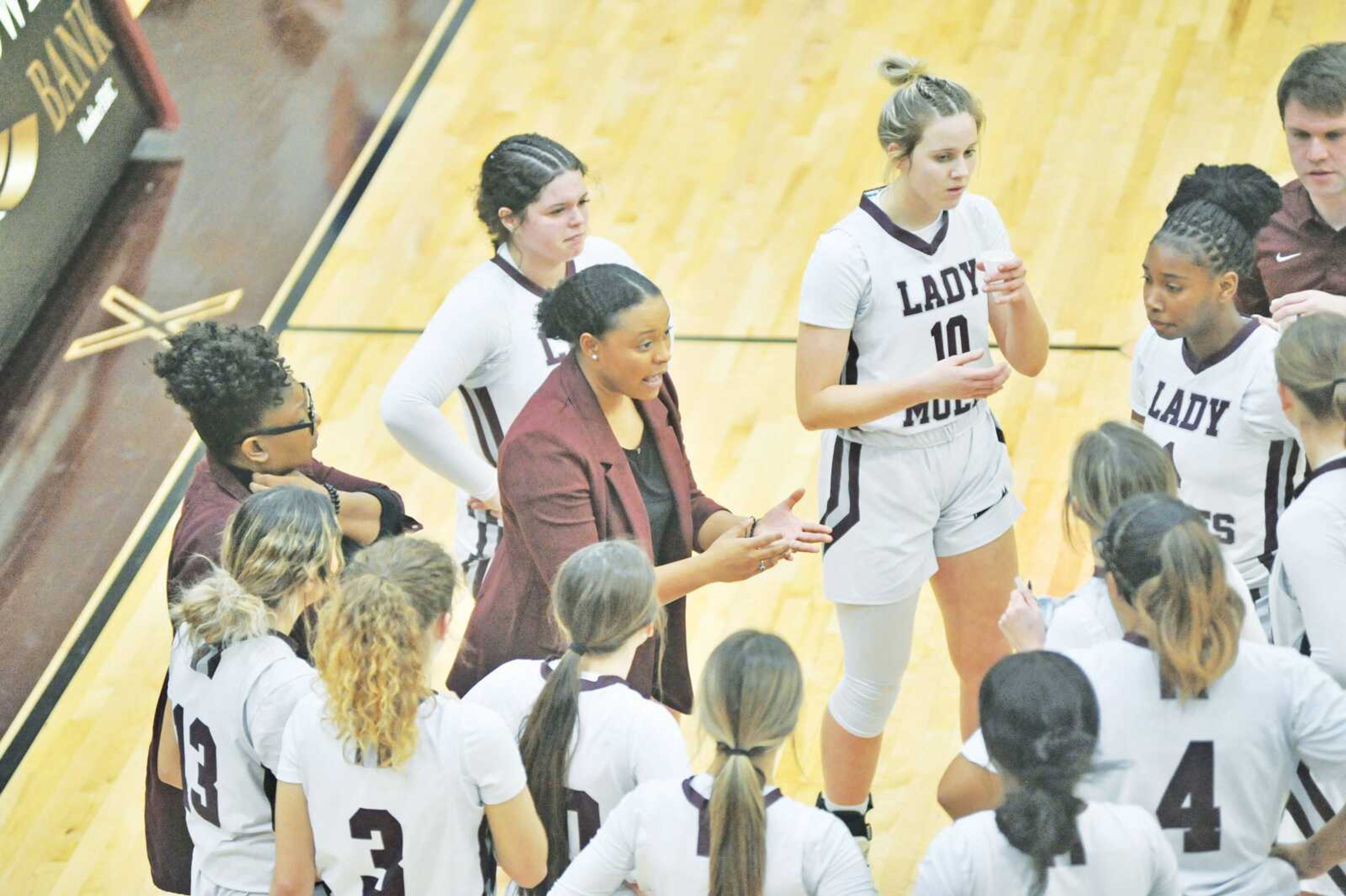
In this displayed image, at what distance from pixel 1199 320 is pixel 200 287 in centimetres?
393

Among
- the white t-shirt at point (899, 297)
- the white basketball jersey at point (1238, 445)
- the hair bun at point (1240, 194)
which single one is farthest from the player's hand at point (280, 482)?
the hair bun at point (1240, 194)

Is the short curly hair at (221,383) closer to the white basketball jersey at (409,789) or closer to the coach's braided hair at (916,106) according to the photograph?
the white basketball jersey at (409,789)

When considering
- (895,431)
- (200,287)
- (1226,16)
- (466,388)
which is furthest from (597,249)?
(1226,16)

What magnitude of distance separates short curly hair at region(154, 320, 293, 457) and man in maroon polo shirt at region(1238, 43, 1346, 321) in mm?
1912

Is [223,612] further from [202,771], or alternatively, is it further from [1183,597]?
[1183,597]

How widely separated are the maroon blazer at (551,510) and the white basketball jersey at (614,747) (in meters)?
0.37

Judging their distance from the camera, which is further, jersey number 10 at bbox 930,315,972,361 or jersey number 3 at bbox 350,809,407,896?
jersey number 10 at bbox 930,315,972,361

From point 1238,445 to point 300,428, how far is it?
66.7 inches

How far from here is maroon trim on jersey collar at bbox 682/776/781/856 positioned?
2.42 m

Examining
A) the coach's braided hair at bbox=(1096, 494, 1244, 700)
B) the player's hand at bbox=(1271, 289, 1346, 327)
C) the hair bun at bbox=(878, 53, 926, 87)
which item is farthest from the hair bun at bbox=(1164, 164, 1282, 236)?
the coach's braided hair at bbox=(1096, 494, 1244, 700)

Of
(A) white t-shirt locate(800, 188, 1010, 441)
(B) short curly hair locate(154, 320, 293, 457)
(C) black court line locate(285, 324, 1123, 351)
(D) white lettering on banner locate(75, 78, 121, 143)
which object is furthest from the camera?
(D) white lettering on banner locate(75, 78, 121, 143)

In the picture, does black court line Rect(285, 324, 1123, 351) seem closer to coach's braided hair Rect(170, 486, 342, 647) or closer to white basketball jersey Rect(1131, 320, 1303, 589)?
white basketball jersey Rect(1131, 320, 1303, 589)

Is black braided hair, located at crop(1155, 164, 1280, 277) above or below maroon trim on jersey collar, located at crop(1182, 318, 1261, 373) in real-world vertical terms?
above

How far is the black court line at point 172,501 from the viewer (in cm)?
461
